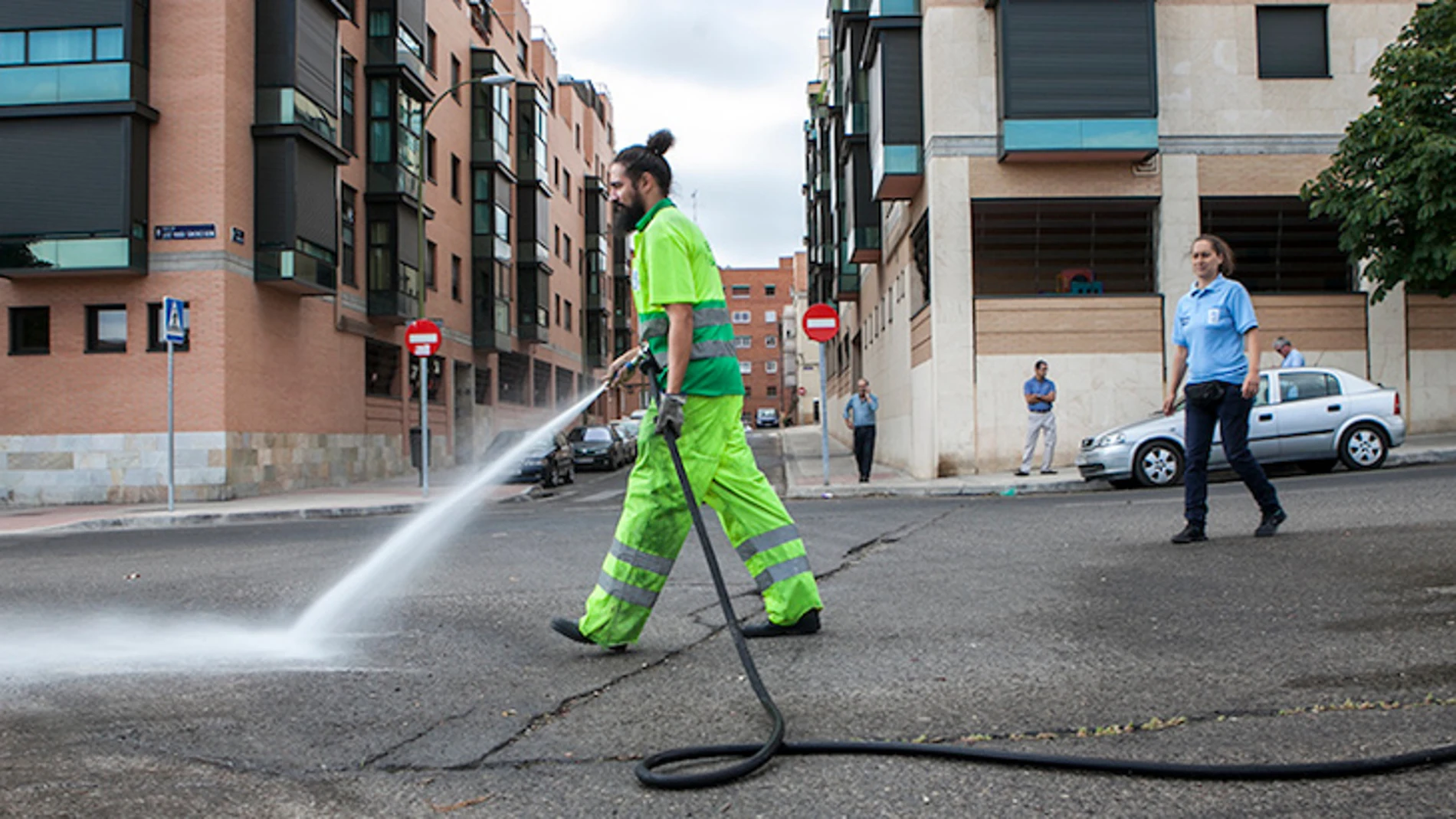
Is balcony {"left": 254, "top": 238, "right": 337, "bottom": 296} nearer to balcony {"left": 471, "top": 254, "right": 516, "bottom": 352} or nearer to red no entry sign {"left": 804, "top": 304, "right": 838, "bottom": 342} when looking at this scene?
red no entry sign {"left": 804, "top": 304, "right": 838, "bottom": 342}

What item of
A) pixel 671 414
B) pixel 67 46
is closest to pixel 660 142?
pixel 671 414

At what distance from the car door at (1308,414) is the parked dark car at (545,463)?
12174mm

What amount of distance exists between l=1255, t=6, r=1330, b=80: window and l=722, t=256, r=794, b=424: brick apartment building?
299ft

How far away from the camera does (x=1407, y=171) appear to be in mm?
15539

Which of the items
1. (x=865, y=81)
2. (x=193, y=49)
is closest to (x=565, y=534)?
(x=193, y=49)

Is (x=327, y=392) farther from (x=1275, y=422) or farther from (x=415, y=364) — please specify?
(x=1275, y=422)

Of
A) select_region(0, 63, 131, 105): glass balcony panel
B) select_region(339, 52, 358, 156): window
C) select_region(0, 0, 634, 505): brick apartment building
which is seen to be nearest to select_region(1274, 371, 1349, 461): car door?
select_region(0, 0, 634, 505): brick apartment building

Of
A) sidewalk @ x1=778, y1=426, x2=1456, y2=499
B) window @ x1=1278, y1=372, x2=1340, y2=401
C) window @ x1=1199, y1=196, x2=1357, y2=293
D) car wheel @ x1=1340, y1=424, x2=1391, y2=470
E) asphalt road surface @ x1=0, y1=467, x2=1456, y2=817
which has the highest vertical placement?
window @ x1=1199, y1=196, x2=1357, y2=293

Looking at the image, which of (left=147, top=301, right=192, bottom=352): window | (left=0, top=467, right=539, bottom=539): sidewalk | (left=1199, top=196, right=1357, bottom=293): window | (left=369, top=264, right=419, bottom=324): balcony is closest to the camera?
(left=0, top=467, right=539, bottom=539): sidewalk

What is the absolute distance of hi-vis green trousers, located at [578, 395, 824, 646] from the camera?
14.1 ft

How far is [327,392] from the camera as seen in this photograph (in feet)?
80.8

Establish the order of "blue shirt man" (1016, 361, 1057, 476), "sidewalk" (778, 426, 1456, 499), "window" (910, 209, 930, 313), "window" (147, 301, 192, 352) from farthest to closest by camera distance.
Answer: "window" (147, 301, 192, 352)
"window" (910, 209, 930, 313)
"blue shirt man" (1016, 361, 1057, 476)
"sidewalk" (778, 426, 1456, 499)

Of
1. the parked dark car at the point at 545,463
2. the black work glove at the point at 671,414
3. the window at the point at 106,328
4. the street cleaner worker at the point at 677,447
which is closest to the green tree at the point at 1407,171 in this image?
the parked dark car at the point at 545,463

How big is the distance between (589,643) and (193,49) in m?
19.8
